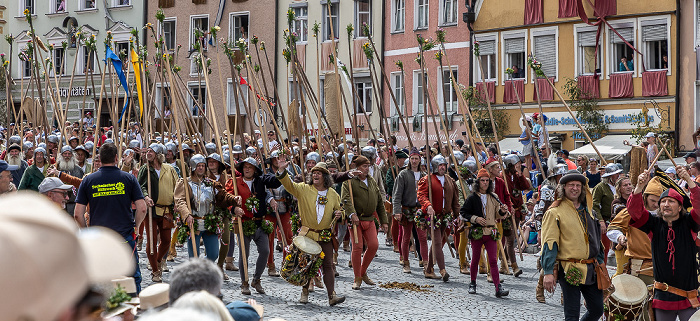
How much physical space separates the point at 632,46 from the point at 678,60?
1.45 m

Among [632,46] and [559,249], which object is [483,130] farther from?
[559,249]

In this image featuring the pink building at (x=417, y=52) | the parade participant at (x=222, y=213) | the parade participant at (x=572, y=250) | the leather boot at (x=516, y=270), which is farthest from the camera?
the pink building at (x=417, y=52)

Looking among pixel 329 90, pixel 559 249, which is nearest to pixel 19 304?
pixel 559 249

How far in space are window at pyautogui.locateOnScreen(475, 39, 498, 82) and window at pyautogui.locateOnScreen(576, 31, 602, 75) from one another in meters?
3.11

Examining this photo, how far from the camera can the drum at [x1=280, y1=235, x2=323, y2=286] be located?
36.5 feet

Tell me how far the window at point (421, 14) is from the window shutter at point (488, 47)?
8.12 feet

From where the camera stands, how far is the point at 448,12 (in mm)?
32594

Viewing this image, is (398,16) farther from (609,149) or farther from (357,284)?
(357,284)

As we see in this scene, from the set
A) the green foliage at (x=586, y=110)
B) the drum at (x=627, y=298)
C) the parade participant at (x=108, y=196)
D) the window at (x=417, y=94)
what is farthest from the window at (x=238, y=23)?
the drum at (x=627, y=298)

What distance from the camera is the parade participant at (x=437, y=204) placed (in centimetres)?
1352

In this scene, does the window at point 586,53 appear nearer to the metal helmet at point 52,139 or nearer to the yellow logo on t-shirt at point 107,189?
the metal helmet at point 52,139

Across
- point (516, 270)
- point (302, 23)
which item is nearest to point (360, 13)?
point (302, 23)

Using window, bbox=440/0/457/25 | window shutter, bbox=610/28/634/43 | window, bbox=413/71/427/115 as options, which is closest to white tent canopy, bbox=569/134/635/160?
window shutter, bbox=610/28/634/43

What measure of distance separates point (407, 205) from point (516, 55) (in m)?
18.0
